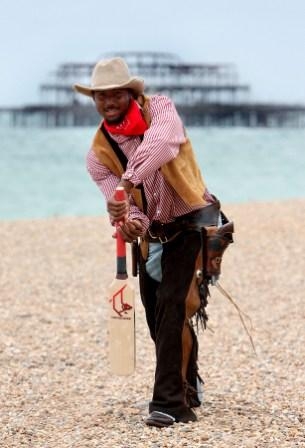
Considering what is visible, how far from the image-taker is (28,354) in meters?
7.06

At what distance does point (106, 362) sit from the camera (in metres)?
6.88

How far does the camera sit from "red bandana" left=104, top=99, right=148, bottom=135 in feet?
14.7

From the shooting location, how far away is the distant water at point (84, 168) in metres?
31.5

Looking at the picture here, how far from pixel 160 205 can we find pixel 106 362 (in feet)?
8.06

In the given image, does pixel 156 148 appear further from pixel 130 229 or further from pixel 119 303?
pixel 119 303

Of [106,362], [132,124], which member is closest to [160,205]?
[132,124]

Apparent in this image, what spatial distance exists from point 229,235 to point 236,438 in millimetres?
808

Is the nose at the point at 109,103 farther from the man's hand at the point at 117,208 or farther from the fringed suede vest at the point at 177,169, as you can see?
the man's hand at the point at 117,208

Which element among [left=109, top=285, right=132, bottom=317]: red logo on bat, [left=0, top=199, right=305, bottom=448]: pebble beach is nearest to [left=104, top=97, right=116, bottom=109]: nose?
[left=109, top=285, right=132, bottom=317]: red logo on bat

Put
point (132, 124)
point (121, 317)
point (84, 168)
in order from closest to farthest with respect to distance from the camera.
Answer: point (132, 124), point (121, 317), point (84, 168)

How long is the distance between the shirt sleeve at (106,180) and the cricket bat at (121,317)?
0.37 feet

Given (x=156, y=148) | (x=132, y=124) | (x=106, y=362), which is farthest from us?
(x=106, y=362)

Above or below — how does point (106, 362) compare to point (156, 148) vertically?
below

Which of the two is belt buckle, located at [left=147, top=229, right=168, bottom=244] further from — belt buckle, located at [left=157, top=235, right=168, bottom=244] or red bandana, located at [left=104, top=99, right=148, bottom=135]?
red bandana, located at [left=104, top=99, right=148, bottom=135]
